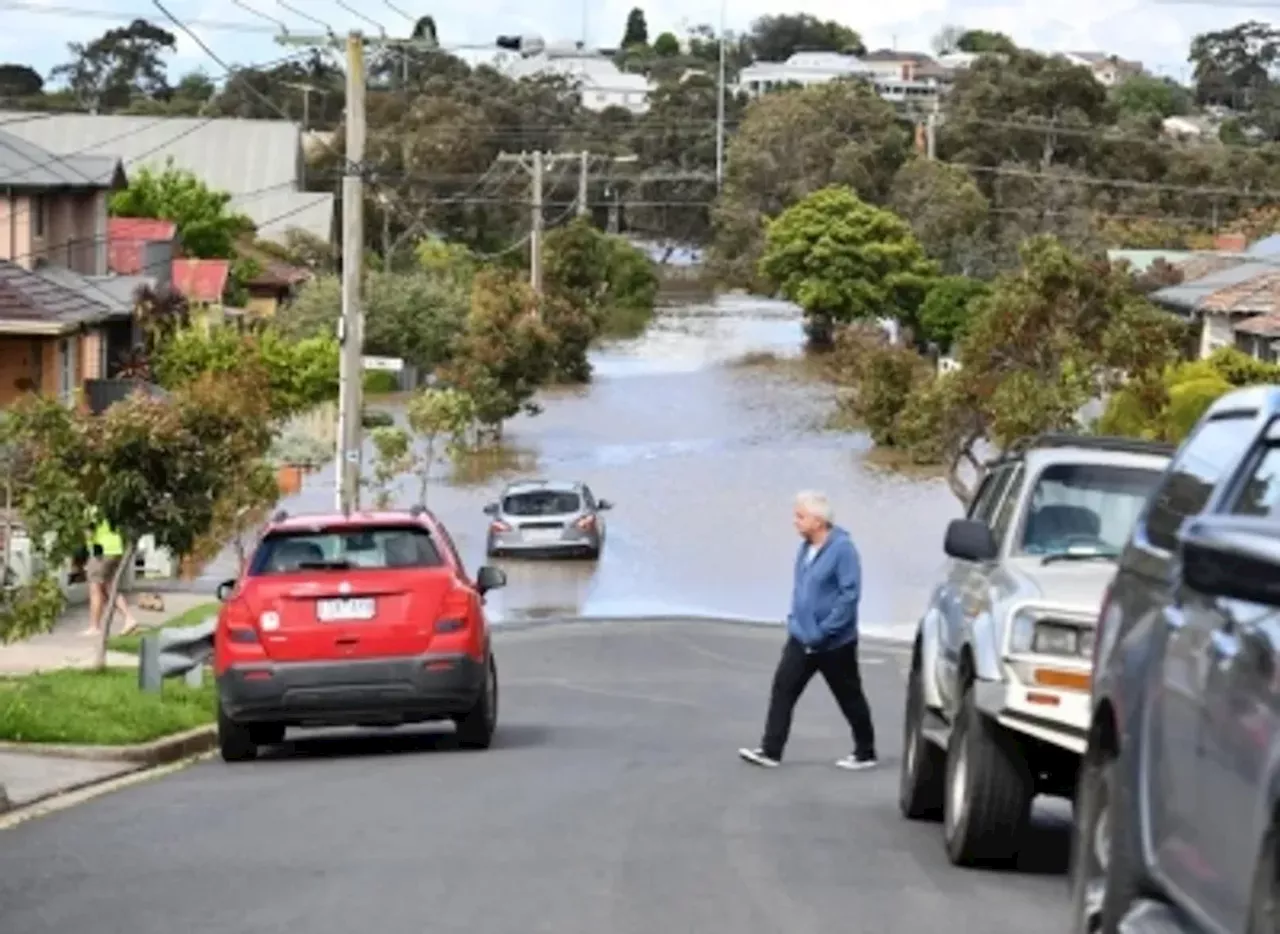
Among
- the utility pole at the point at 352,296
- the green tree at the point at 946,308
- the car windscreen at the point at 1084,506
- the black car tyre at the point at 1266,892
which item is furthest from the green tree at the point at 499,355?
the black car tyre at the point at 1266,892

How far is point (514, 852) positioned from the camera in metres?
13.1

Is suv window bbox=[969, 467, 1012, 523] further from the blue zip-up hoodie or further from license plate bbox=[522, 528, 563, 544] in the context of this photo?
Answer: license plate bbox=[522, 528, 563, 544]

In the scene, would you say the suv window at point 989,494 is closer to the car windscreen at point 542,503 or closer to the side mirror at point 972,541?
the side mirror at point 972,541

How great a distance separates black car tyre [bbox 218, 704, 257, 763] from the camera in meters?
19.8

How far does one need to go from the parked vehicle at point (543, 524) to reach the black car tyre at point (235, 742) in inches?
1180

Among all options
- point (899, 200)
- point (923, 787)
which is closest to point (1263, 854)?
point (923, 787)

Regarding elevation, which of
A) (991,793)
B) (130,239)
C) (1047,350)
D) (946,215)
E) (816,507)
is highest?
(816,507)

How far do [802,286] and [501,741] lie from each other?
84.0 meters

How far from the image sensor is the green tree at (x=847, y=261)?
102 metres

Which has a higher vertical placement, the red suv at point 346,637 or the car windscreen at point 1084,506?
the car windscreen at point 1084,506

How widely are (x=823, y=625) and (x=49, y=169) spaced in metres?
40.6

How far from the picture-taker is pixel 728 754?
1977 cm

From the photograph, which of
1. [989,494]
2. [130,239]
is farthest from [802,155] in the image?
[989,494]

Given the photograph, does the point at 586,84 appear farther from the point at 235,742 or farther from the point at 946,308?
the point at 235,742
